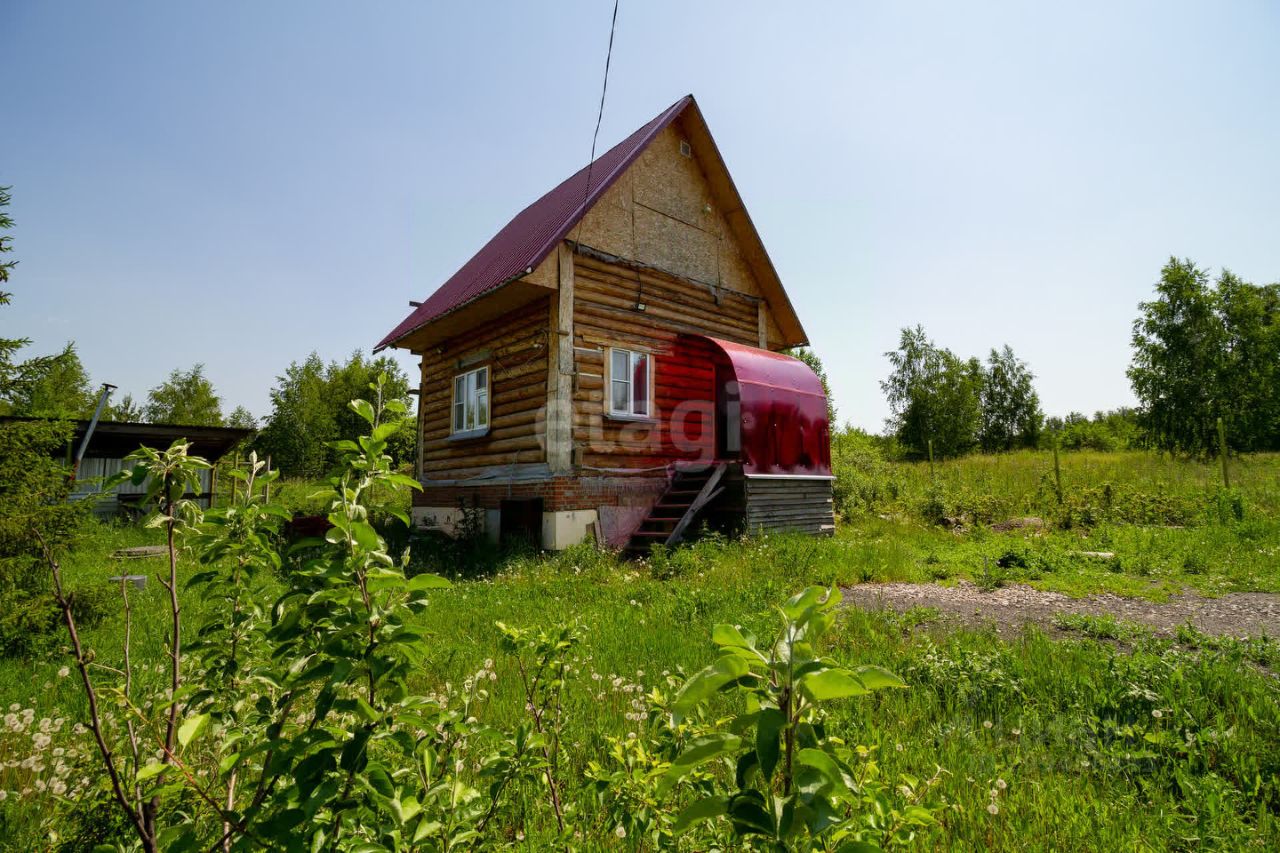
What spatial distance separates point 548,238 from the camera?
422 inches

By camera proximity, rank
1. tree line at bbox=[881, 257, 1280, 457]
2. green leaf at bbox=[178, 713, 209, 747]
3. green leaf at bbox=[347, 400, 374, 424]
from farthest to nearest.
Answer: tree line at bbox=[881, 257, 1280, 457] → green leaf at bbox=[347, 400, 374, 424] → green leaf at bbox=[178, 713, 209, 747]

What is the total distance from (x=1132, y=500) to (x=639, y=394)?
11693mm

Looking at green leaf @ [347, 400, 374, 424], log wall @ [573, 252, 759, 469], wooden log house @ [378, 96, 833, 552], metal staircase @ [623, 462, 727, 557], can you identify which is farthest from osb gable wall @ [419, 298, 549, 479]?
green leaf @ [347, 400, 374, 424]

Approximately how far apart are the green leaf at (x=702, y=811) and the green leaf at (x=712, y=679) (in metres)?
0.19

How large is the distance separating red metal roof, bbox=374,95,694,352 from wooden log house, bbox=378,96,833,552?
0.25 ft

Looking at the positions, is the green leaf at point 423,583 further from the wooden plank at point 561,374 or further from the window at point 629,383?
the window at point 629,383

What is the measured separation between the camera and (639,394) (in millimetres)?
11859

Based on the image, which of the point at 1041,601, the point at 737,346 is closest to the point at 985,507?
the point at 737,346

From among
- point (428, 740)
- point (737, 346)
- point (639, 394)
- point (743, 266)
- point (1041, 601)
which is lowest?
point (1041, 601)

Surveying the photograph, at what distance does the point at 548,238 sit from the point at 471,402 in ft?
14.2

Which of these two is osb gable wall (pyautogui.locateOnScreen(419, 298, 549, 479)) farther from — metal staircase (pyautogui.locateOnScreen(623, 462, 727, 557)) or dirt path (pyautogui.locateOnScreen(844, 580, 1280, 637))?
dirt path (pyautogui.locateOnScreen(844, 580, 1280, 637))

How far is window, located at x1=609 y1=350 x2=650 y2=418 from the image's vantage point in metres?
11.4

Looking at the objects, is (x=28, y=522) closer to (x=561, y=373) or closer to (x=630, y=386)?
(x=561, y=373)

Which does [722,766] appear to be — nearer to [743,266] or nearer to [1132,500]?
[743,266]
